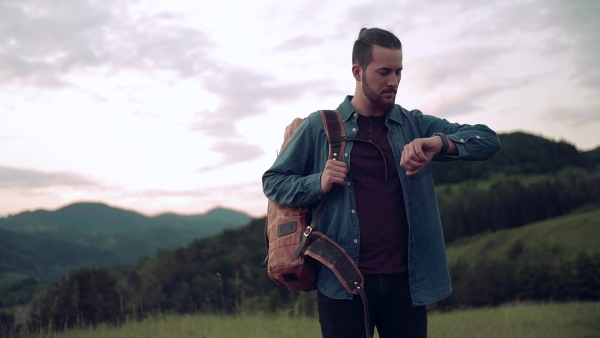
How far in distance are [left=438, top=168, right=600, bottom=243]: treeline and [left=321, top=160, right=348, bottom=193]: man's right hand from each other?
93.8m

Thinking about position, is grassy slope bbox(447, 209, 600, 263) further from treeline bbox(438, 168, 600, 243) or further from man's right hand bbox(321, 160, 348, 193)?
man's right hand bbox(321, 160, 348, 193)

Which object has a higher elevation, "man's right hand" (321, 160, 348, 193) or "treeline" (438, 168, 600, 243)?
"treeline" (438, 168, 600, 243)

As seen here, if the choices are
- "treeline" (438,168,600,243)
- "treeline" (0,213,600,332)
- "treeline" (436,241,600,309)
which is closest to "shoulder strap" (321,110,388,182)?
"treeline" (0,213,600,332)

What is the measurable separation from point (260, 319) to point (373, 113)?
16.4 feet

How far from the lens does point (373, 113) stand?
316cm

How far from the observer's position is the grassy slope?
8250 centimetres

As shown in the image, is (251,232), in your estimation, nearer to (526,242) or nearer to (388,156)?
(526,242)

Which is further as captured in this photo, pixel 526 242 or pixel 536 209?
pixel 536 209

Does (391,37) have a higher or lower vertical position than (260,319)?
higher

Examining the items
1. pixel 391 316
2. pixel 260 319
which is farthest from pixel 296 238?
pixel 260 319

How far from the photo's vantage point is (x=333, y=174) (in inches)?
112

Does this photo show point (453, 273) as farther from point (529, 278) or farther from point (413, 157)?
point (413, 157)

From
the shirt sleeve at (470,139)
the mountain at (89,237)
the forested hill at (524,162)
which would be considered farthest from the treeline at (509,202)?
the shirt sleeve at (470,139)

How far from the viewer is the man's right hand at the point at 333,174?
2848 millimetres
